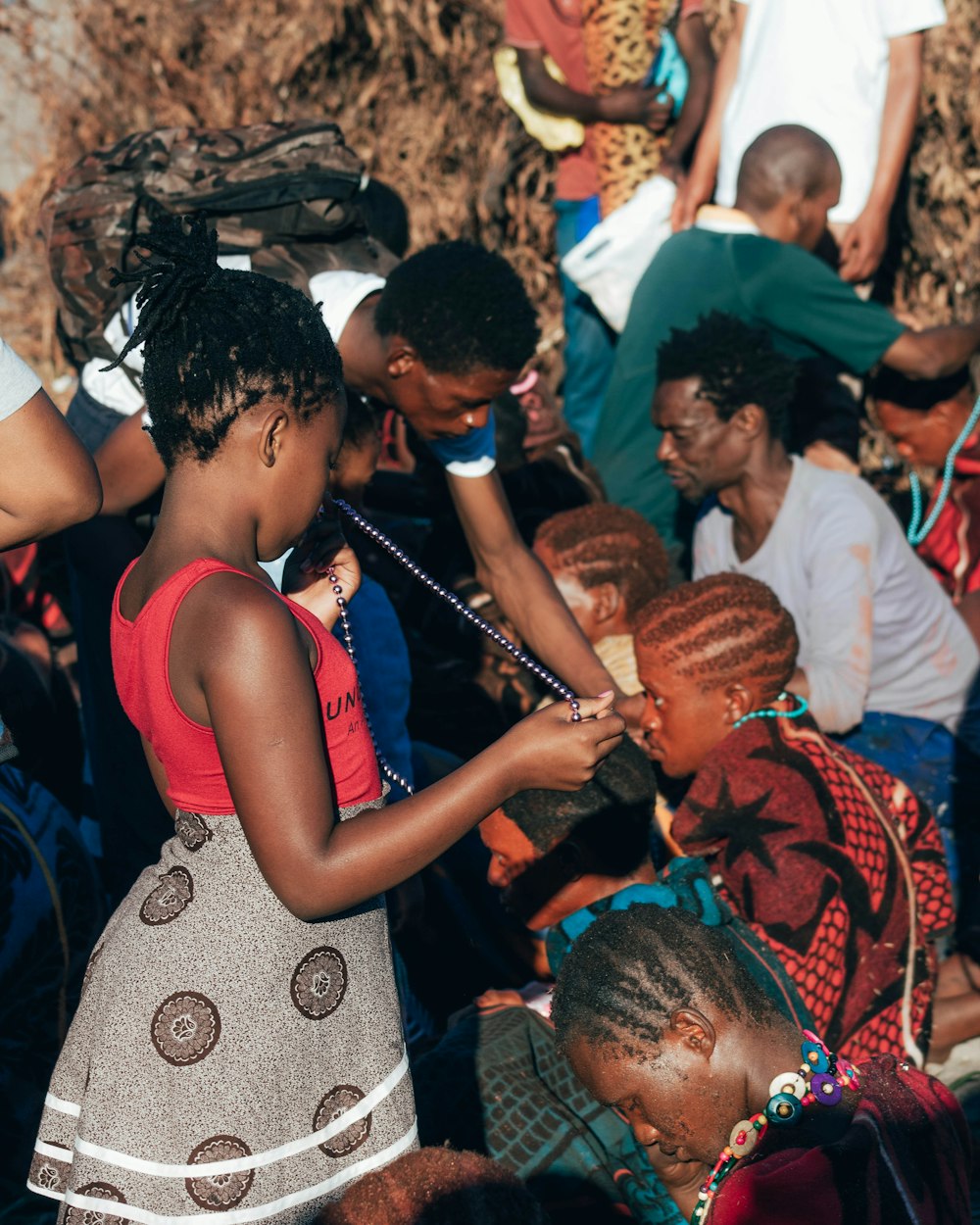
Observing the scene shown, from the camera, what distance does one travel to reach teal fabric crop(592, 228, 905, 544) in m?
4.74

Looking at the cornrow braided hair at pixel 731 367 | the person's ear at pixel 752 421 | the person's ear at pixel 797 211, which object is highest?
the person's ear at pixel 797 211

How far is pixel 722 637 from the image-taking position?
332cm

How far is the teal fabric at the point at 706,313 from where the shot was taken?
15.6 feet

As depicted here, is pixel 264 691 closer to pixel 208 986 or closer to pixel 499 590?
pixel 208 986

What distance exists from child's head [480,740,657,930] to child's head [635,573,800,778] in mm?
286

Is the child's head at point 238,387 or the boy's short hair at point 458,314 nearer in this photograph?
the child's head at point 238,387

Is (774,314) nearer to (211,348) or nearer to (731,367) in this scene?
(731,367)

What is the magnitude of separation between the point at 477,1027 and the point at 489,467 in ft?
4.90

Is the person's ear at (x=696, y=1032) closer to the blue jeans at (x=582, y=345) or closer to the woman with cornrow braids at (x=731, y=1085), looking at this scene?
the woman with cornrow braids at (x=731, y=1085)

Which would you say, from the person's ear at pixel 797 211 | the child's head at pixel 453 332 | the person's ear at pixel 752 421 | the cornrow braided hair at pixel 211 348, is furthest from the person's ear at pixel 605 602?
the cornrow braided hair at pixel 211 348

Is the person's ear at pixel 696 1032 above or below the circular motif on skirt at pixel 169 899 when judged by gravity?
below

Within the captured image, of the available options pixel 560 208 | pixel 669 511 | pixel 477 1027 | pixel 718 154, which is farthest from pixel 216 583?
pixel 560 208

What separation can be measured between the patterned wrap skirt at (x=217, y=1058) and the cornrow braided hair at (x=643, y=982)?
0.44 meters

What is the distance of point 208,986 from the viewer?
1924mm
